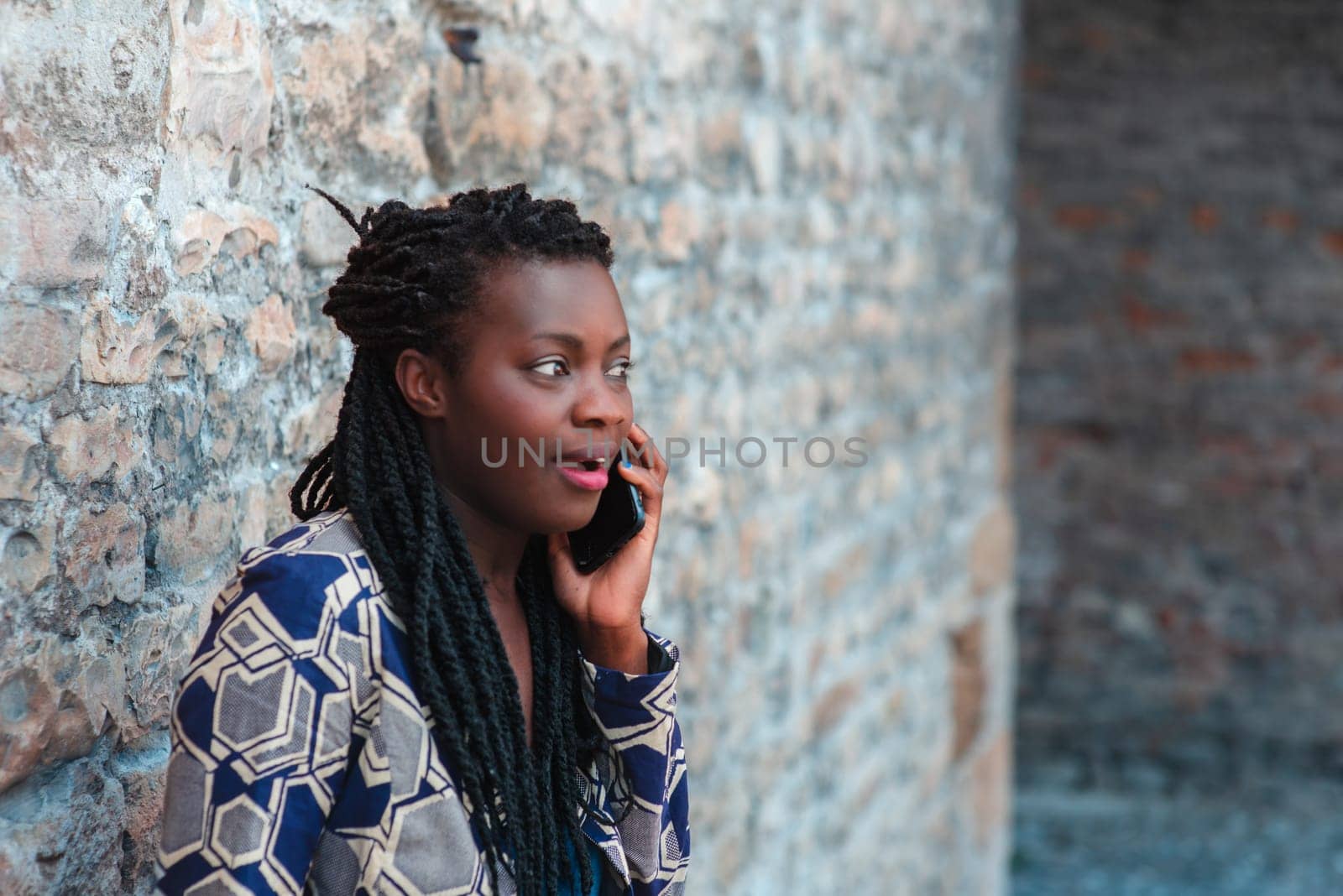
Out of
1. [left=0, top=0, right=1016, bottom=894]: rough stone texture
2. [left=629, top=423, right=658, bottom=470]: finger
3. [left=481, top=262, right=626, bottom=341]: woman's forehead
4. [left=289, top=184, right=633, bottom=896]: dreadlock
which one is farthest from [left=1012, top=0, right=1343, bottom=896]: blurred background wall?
[left=481, top=262, right=626, bottom=341]: woman's forehead

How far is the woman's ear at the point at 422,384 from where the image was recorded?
133 centimetres

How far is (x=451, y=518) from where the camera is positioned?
132 centimetres

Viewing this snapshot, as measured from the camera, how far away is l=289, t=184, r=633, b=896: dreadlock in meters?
1.26

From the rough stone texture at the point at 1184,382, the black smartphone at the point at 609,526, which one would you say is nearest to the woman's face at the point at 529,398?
the black smartphone at the point at 609,526

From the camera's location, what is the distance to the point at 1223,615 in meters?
7.15

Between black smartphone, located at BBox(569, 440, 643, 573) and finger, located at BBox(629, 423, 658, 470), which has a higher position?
finger, located at BBox(629, 423, 658, 470)

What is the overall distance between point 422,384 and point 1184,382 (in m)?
6.37

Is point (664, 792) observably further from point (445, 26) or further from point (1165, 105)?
point (1165, 105)

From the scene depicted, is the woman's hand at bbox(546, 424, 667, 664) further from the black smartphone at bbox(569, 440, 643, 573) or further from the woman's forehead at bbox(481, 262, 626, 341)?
the woman's forehead at bbox(481, 262, 626, 341)

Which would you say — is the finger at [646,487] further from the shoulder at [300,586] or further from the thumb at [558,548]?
the shoulder at [300,586]

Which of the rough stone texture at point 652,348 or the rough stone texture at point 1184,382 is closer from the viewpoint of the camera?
the rough stone texture at point 652,348

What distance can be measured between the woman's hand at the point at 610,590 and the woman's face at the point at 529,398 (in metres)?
0.09

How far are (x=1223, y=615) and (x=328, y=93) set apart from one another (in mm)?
6244

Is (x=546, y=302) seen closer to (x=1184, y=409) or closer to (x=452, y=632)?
(x=452, y=632)
